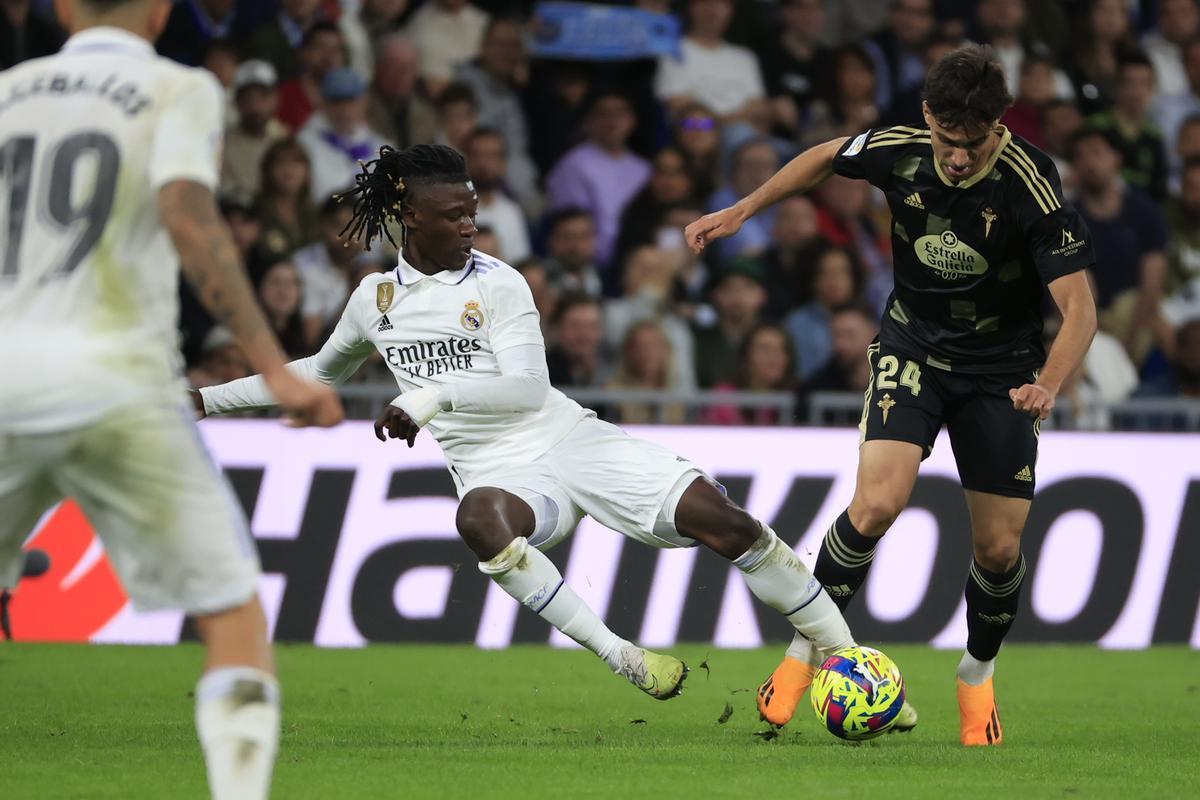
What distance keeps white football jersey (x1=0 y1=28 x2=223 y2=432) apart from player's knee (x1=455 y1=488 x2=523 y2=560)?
2.82 metres

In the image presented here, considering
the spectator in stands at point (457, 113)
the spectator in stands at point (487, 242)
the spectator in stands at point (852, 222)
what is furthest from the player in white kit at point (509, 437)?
the spectator in stands at point (852, 222)

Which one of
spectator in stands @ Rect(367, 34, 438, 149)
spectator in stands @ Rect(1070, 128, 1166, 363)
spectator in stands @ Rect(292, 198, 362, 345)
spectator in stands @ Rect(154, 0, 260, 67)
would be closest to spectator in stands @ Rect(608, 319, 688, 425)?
spectator in stands @ Rect(292, 198, 362, 345)

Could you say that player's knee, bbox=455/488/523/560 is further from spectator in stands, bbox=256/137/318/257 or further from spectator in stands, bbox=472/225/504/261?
spectator in stands, bbox=256/137/318/257

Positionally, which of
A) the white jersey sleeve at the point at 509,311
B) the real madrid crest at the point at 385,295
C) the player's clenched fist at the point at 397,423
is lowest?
the player's clenched fist at the point at 397,423

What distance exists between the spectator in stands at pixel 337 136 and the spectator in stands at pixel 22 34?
1794 millimetres

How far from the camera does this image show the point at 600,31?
1507 cm

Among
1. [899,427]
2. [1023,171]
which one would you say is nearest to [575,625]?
[899,427]

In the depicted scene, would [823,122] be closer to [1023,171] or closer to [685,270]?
[685,270]

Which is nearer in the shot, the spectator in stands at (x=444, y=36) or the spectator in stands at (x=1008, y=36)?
the spectator in stands at (x=444, y=36)

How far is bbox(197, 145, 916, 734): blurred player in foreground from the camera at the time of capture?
7.45m

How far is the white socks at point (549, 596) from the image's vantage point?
7.40 metres

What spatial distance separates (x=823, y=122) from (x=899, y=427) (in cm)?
848

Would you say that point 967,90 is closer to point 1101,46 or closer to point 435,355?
point 435,355

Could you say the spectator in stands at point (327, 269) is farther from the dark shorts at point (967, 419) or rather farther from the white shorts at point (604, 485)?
the dark shorts at point (967, 419)
